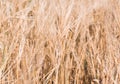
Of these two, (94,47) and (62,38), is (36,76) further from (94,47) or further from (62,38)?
(94,47)

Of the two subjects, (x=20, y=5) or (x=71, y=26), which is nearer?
(x=71, y=26)

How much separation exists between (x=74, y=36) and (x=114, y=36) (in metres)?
0.18

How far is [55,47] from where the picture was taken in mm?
1300

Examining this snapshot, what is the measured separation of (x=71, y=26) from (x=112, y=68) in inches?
8.5

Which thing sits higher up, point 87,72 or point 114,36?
point 114,36

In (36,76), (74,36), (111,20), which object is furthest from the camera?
(111,20)

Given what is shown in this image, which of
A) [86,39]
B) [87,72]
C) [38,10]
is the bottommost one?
[87,72]

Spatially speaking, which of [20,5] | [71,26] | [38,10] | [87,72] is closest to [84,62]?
[87,72]

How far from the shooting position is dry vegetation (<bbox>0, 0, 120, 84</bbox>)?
1264mm

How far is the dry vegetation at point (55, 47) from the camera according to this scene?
1.26 m

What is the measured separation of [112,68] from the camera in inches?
50.1

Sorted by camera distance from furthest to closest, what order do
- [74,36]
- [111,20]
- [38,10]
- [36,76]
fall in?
[111,20] < [38,10] < [74,36] < [36,76]

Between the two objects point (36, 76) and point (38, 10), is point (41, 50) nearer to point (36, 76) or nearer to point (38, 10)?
point (36, 76)

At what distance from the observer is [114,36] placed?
1.47 meters
